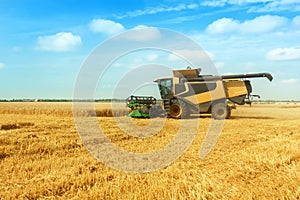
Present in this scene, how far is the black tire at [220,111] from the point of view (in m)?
18.7

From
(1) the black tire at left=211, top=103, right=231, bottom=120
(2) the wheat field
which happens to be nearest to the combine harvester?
(1) the black tire at left=211, top=103, right=231, bottom=120

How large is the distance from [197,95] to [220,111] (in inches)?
65.9

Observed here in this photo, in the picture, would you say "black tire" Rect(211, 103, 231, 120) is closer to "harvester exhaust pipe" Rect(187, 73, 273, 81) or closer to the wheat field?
"harvester exhaust pipe" Rect(187, 73, 273, 81)

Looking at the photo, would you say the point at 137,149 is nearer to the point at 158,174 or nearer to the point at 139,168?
the point at 139,168

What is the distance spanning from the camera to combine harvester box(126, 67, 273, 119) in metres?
18.6

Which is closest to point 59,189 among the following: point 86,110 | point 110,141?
point 110,141

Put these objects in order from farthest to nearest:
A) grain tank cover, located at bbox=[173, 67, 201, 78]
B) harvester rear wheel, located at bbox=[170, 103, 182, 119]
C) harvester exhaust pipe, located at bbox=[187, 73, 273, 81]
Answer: grain tank cover, located at bbox=[173, 67, 201, 78]
harvester rear wheel, located at bbox=[170, 103, 182, 119]
harvester exhaust pipe, located at bbox=[187, 73, 273, 81]

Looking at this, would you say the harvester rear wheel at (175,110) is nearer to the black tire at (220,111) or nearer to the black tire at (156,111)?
the black tire at (156,111)

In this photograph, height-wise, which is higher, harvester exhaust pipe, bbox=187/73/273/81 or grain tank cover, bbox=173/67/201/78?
grain tank cover, bbox=173/67/201/78

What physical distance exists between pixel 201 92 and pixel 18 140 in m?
12.0

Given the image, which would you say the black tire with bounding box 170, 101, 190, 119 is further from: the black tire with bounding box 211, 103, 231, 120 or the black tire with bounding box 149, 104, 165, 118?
the black tire with bounding box 211, 103, 231, 120

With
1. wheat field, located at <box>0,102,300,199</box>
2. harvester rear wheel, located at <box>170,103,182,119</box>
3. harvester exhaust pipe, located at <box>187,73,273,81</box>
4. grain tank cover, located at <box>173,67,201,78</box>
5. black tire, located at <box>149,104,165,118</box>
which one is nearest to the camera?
wheat field, located at <box>0,102,300,199</box>

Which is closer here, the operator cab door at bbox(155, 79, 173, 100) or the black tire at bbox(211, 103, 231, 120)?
the black tire at bbox(211, 103, 231, 120)

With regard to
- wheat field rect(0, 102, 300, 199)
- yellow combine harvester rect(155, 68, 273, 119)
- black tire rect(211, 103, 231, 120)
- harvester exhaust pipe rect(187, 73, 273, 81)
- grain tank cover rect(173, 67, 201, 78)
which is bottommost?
wheat field rect(0, 102, 300, 199)
